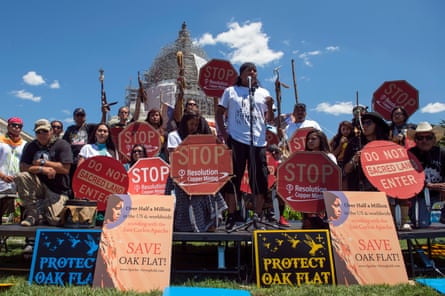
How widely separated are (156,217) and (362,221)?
2.44m

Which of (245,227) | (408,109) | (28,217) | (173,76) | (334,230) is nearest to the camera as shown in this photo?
(334,230)

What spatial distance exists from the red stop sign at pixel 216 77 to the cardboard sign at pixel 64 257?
5.79 meters

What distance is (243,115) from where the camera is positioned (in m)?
5.33

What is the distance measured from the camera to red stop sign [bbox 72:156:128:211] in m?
5.26

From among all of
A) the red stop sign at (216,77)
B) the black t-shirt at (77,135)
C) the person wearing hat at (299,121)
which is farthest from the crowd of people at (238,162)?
the red stop sign at (216,77)

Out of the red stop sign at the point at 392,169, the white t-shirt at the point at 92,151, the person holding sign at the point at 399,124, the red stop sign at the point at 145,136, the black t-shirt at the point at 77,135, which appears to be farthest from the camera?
the black t-shirt at the point at 77,135

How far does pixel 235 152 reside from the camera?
17.4 ft

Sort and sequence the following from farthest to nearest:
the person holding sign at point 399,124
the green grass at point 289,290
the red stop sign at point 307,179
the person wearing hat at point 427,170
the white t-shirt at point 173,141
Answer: the person holding sign at point 399,124
the white t-shirt at point 173,141
the person wearing hat at point 427,170
the red stop sign at point 307,179
the green grass at point 289,290

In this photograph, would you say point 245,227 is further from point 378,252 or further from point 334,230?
point 378,252

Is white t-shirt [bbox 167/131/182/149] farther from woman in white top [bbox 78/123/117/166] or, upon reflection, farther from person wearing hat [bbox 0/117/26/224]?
person wearing hat [bbox 0/117/26/224]

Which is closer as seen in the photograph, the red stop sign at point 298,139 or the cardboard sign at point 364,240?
the cardboard sign at point 364,240

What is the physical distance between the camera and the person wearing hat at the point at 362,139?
214 inches

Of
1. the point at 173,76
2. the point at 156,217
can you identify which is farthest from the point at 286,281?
the point at 173,76

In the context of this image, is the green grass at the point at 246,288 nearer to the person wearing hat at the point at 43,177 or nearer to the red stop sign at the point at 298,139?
the person wearing hat at the point at 43,177
